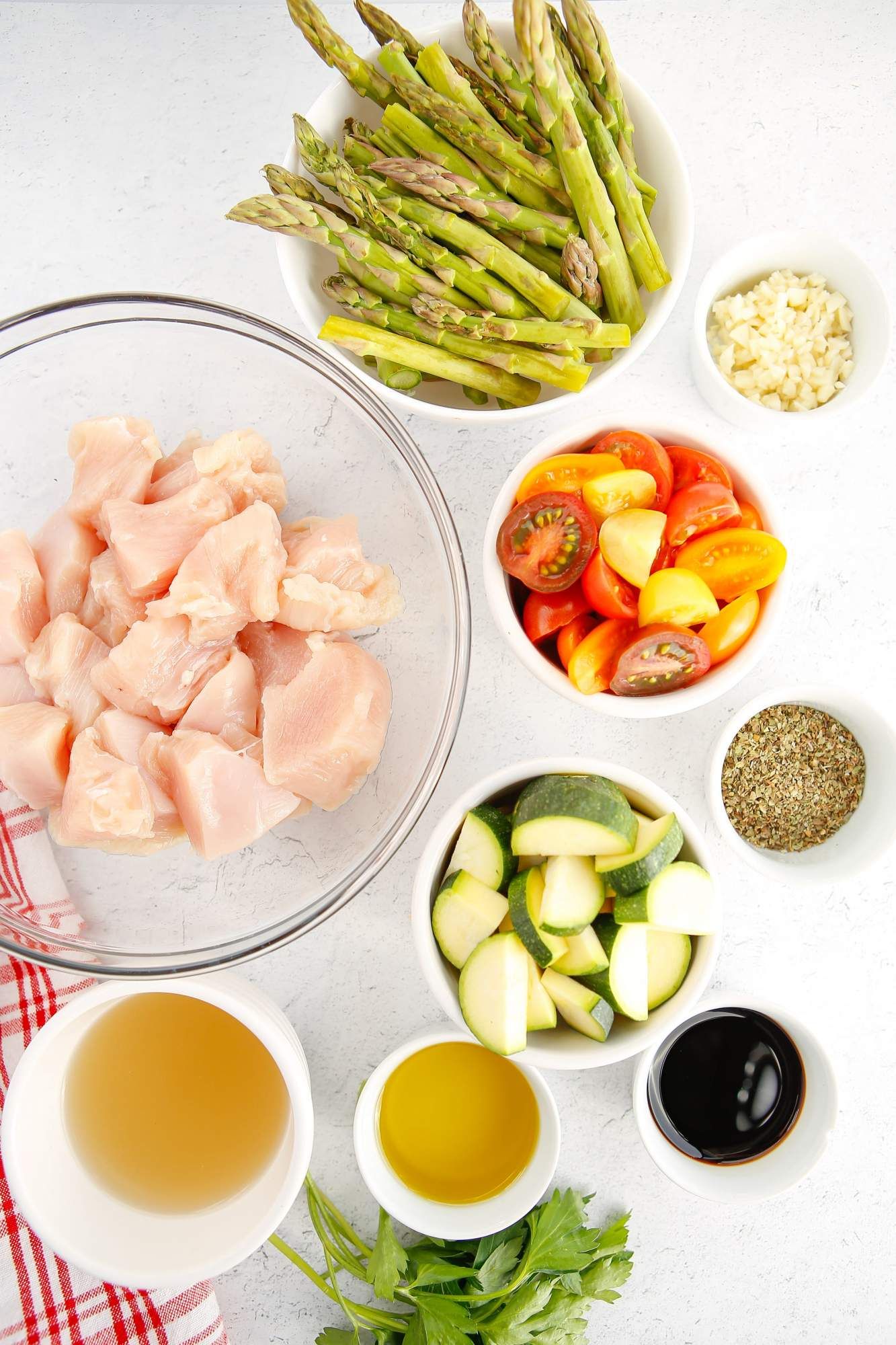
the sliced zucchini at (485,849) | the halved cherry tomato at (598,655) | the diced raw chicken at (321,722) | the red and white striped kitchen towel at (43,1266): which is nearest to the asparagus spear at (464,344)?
the halved cherry tomato at (598,655)

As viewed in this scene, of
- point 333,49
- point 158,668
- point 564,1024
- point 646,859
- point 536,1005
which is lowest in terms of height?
point 564,1024

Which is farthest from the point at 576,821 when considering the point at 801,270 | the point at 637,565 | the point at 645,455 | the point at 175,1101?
the point at 801,270

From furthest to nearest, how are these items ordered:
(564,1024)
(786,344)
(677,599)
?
(786,344) → (564,1024) → (677,599)

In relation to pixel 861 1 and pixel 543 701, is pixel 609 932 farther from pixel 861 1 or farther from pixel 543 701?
pixel 861 1

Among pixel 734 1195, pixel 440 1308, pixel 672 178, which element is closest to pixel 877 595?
pixel 672 178

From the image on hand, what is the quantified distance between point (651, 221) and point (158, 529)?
1116 millimetres

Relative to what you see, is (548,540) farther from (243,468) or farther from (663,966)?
(663,966)

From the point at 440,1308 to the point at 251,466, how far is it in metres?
1.69

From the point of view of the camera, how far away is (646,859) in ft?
5.33

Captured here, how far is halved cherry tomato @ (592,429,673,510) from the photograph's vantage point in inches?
67.7

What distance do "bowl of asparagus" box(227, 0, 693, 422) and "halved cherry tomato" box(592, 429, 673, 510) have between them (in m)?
0.12

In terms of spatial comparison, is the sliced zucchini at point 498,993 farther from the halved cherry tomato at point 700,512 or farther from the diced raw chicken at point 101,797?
the halved cherry tomato at point 700,512

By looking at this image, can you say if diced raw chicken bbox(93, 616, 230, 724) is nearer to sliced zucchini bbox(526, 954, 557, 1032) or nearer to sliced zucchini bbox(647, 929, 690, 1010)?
sliced zucchini bbox(526, 954, 557, 1032)

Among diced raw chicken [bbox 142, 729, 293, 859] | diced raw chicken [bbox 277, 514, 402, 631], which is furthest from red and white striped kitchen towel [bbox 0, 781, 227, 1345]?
diced raw chicken [bbox 277, 514, 402, 631]
